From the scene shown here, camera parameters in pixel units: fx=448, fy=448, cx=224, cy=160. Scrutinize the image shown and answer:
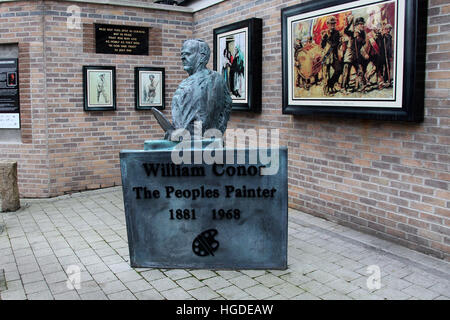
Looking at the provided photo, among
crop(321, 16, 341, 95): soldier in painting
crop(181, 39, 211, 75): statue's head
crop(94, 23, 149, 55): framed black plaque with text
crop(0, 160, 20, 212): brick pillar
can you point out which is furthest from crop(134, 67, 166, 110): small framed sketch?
crop(181, 39, 211, 75): statue's head

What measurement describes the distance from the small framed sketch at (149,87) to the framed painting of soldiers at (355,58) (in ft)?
9.59

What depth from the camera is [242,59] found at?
706 centimetres

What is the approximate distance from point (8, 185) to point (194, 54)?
3908 millimetres

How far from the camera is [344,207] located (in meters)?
5.60

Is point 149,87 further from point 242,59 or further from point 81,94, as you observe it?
point 242,59

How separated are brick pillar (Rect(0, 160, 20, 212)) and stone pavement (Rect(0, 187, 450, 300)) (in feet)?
2.77

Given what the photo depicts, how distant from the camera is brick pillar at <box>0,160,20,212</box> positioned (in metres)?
6.49

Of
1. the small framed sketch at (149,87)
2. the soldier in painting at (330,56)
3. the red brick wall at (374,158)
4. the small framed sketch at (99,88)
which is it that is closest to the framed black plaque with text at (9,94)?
the small framed sketch at (99,88)

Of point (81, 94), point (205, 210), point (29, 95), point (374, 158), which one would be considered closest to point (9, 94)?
point (29, 95)

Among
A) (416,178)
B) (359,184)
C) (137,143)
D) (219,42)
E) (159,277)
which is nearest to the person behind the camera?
(159,277)

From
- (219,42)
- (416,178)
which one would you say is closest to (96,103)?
(219,42)

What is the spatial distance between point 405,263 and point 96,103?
5.59 m

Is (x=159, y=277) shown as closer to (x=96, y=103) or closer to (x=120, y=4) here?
(x=96, y=103)

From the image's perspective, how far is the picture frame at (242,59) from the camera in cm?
676
